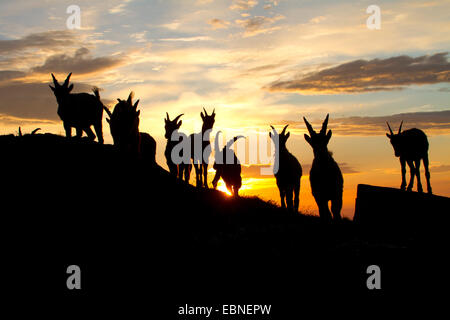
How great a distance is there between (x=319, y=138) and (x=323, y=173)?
1.15m

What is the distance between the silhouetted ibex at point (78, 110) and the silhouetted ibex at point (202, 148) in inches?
246

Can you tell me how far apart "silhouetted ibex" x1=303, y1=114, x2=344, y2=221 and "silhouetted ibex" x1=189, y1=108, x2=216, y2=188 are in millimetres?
10502

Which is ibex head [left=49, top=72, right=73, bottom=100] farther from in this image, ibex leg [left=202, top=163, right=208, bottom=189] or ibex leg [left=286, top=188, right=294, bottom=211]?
ibex leg [left=286, top=188, right=294, bottom=211]

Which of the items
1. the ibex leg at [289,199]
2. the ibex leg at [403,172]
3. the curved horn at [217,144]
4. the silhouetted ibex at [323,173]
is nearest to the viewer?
the silhouetted ibex at [323,173]

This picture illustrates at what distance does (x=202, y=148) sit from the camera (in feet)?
83.0

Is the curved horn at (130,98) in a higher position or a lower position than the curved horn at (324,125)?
higher

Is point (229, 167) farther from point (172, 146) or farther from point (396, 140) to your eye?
point (396, 140)

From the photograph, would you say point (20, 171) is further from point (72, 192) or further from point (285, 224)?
point (285, 224)

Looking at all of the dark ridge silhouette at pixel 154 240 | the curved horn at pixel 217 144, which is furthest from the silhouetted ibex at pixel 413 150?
the dark ridge silhouette at pixel 154 240

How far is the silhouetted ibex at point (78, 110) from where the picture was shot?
63.7 ft

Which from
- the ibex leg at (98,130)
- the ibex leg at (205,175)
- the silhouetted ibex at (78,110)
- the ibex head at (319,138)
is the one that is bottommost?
the ibex leg at (205,175)

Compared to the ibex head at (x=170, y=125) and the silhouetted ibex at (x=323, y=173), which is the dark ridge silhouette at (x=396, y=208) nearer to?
the silhouetted ibex at (x=323, y=173)

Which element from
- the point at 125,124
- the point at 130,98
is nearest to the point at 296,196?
the point at 125,124
